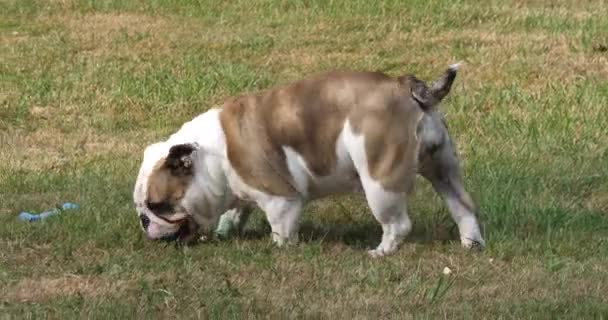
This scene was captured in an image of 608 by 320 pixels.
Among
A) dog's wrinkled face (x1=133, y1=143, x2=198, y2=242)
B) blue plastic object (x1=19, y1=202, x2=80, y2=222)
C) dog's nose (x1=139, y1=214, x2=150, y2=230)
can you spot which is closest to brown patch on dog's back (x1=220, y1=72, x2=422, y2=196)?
dog's wrinkled face (x1=133, y1=143, x2=198, y2=242)

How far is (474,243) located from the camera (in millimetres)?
6953

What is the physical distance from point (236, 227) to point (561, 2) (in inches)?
336

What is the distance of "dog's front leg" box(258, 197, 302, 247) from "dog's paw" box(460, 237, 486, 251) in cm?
84

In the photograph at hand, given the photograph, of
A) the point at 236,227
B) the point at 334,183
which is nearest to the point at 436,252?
the point at 334,183

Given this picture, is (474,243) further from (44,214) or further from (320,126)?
(44,214)

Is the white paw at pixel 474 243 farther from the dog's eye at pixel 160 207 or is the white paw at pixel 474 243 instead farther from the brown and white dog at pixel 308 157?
the dog's eye at pixel 160 207

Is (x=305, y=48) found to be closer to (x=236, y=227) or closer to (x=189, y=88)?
(x=189, y=88)

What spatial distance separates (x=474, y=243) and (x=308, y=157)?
0.94 metres

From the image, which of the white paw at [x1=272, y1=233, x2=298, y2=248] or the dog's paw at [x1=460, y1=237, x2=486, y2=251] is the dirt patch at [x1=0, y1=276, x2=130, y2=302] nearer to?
the white paw at [x1=272, y1=233, x2=298, y2=248]

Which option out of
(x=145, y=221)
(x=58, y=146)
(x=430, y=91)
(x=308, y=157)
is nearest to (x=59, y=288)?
(x=145, y=221)

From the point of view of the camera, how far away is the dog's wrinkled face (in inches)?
277

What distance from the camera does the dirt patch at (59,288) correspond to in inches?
245

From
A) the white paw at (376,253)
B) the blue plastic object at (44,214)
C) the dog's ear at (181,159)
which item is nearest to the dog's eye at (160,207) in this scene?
the dog's ear at (181,159)

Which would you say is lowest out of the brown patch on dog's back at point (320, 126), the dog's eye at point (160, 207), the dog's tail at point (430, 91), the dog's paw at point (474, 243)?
the dog's paw at point (474, 243)
